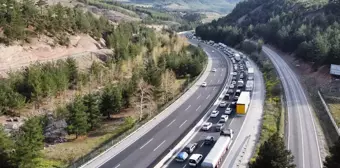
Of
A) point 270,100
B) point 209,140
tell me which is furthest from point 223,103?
point 209,140

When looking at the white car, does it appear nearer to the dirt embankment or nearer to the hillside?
the hillside

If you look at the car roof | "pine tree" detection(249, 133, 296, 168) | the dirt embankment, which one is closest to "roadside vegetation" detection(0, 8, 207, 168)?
the dirt embankment

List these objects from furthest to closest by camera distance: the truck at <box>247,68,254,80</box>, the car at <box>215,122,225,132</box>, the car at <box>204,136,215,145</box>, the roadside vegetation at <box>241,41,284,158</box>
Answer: the truck at <box>247,68,254,80</box> → the car at <box>215,122,225,132</box> → the roadside vegetation at <box>241,41,284,158</box> → the car at <box>204,136,215,145</box>

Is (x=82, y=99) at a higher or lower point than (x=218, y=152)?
higher

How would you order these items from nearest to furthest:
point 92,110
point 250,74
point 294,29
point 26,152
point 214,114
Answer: point 26,152 < point 92,110 < point 214,114 < point 250,74 < point 294,29

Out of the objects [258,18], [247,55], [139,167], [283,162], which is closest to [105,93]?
[139,167]

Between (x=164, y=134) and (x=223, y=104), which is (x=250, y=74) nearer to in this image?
(x=223, y=104)
